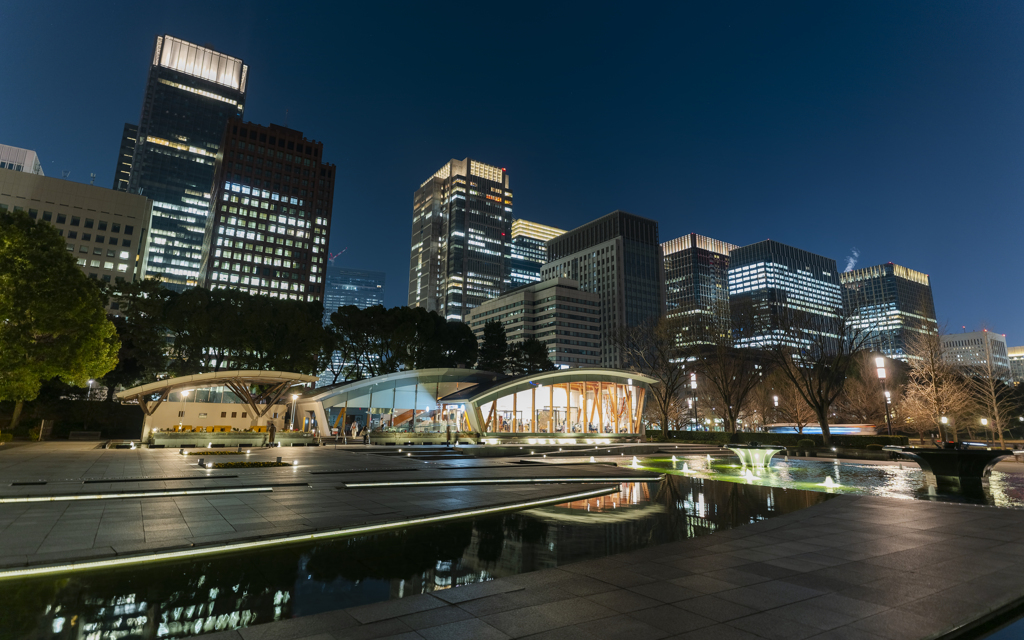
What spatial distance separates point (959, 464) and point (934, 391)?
86.3ft

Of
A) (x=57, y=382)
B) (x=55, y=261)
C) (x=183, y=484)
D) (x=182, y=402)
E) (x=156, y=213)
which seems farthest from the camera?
(x=156, y=213)

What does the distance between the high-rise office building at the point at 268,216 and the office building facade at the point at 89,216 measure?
21.4 m

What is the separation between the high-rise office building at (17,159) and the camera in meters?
168

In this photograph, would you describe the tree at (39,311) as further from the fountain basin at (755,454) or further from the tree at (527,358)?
the tree at (527,358)

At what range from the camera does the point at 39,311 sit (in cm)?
2536

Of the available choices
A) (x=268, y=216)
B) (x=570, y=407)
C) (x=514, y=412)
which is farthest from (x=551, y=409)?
(x=268, y=216)

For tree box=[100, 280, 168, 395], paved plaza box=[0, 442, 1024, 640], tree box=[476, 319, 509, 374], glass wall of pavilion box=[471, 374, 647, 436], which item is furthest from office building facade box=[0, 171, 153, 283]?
paved plaza box=[0, 442, 1024, 640]

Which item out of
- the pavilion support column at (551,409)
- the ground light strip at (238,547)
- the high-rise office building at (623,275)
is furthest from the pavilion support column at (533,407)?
the high-rise office building at (623,275)

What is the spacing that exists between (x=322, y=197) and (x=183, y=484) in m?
148

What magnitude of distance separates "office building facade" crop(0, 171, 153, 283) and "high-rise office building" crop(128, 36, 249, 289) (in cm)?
4351

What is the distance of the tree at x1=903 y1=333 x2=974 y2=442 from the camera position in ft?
116

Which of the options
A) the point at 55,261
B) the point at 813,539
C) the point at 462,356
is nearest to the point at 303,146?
the point at 462,356

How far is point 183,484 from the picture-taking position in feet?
45.6

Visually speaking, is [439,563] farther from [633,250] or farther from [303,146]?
[633,250]
